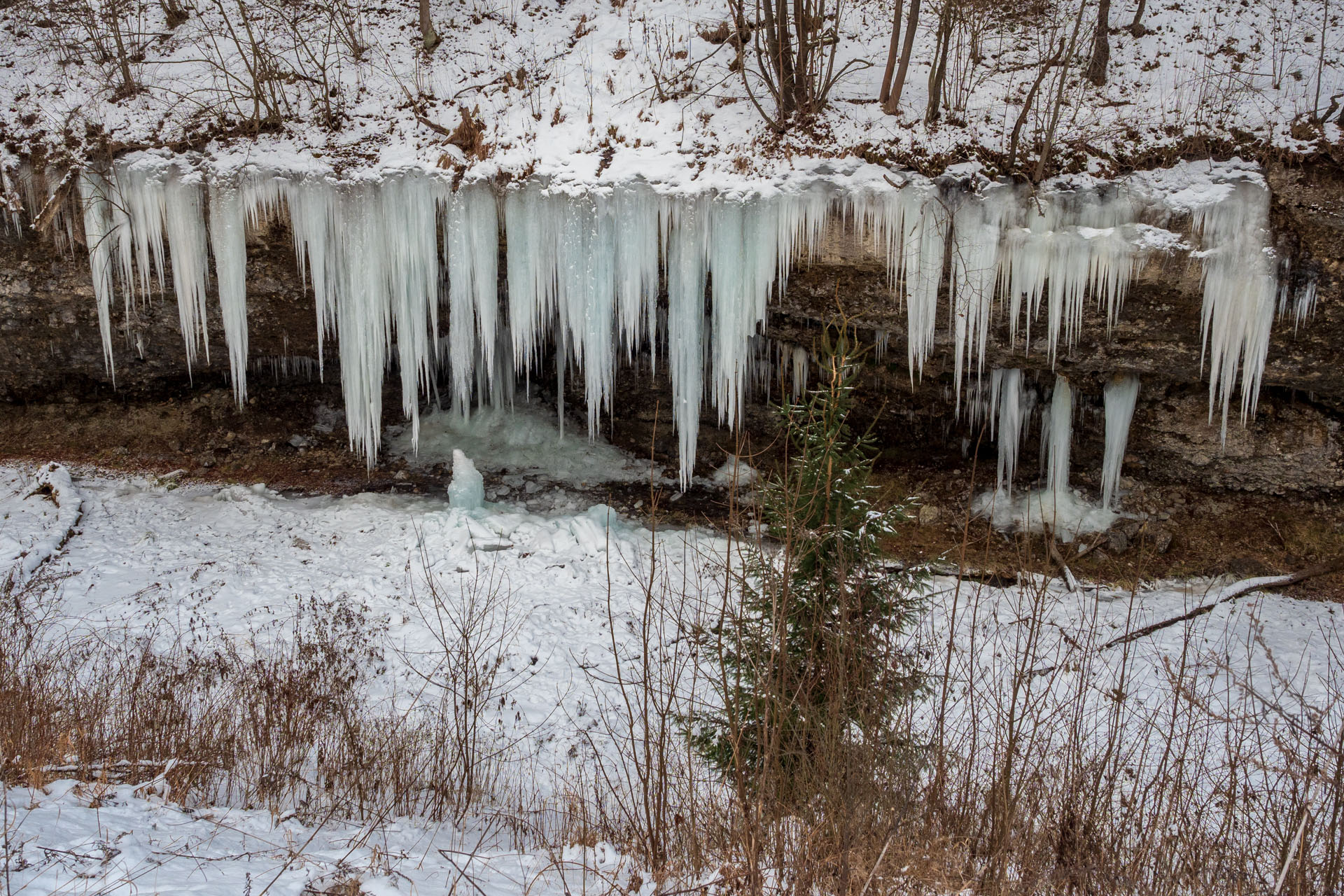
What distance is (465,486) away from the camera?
9016 millimetres

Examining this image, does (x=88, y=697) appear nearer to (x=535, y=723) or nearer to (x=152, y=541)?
(x=535, y=723)

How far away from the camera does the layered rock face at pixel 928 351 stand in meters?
7.18

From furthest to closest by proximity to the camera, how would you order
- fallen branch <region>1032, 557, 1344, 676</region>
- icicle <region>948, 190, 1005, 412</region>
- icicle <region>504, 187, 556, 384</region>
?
icicle <region>504, 187, 556, 384</region>, fallen branch <region>1032, 557, 1344, 676</region>, icicle <region>948, 190, 1005, 412</region>

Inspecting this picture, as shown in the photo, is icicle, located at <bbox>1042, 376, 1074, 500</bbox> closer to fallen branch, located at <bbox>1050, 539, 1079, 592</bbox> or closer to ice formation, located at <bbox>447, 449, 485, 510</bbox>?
fallen branch, located at <bbox>1050, 539, 1079, 592</bbox>

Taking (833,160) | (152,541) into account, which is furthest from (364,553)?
(833,160)

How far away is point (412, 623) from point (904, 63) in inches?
276

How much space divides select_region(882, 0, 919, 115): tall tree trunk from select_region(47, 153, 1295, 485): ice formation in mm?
1144

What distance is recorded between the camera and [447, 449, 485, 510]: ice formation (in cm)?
901

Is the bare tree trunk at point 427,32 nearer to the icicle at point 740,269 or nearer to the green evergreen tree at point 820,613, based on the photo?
the icicle at point 740,269

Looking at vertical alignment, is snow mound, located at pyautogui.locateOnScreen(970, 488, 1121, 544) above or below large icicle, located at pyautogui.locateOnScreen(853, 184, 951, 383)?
below

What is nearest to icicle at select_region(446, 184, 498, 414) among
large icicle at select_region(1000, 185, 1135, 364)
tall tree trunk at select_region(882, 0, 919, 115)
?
tall tree trunk at select_region(882, 0, 919, 115)

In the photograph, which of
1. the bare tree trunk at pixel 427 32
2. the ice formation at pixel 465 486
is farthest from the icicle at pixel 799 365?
the bare tree trunk at pixel 427 32

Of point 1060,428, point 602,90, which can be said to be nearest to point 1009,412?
point 1060,428

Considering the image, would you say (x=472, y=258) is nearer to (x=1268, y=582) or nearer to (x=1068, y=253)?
(x=1068, y=253)
